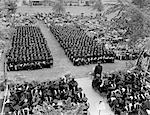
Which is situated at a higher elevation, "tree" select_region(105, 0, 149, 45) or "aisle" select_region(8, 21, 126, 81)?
"tree" select_region(105, 0, 149, 45)

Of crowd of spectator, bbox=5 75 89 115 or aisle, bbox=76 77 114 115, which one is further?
aisle, bbox=76 77 114 115

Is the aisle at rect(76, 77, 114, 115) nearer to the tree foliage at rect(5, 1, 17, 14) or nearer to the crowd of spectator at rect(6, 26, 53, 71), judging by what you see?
the crowd of spectator at rect(6, 26, 53, 71)

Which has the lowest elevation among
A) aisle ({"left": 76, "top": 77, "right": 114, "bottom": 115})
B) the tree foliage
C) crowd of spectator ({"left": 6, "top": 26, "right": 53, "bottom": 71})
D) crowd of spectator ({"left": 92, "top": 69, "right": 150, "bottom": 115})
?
aisle ({"left": 76, "top": 77, "right": 114, "bottom": 115})

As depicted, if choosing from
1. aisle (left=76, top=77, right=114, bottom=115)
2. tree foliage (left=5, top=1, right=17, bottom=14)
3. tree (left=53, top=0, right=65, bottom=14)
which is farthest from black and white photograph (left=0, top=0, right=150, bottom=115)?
tree (left=53, top=0, right=65, bottom=14)

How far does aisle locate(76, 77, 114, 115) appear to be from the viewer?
1190cm

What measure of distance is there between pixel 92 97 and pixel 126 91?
205 cm

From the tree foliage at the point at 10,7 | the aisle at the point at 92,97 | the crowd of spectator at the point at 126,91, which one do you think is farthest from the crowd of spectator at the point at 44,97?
the tree foliage at the point at 10,7

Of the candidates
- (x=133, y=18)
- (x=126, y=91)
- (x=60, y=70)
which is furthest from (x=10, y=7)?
(x=126, y=91)

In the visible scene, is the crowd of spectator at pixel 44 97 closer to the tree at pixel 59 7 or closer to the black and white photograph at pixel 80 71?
the black and white photograph at pixel 80 71

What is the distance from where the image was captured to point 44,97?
11875 mm

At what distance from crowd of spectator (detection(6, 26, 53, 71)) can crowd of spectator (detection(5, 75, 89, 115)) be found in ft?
12.6

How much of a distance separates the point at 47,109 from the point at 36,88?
3.59 meters

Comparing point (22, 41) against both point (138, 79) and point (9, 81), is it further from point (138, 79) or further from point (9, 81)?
point (138, 79)

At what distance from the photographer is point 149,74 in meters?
16.2
